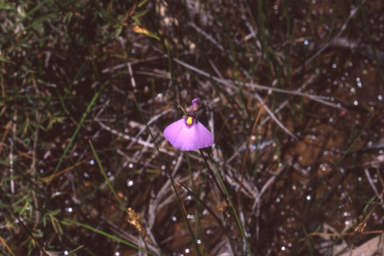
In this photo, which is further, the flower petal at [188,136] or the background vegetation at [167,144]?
the background vegetation at [167,144]

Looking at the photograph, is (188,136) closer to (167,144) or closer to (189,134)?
(189,134)

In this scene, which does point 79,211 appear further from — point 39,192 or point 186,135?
point 186,135

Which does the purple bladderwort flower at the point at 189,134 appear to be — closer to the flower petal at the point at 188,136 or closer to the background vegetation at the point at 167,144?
the flower petal at the point at 188,136

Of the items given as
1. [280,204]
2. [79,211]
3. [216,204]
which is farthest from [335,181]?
[79,211]

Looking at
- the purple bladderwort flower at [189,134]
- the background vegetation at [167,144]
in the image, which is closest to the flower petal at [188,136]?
the purple bladderwort flower at [189,134]

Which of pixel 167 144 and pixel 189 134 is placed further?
pixel 167 144

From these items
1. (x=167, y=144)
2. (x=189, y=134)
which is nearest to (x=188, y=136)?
(x=189, y=134)
